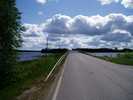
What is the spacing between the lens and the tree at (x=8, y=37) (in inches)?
788

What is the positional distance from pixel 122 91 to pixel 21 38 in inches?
448

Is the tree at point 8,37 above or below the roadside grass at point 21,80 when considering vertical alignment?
above

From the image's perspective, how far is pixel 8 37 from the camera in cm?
2077

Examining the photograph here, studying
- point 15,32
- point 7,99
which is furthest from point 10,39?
point 7,99

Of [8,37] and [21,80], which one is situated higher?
[8,37]

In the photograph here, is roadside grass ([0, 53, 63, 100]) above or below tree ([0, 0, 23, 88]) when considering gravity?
below

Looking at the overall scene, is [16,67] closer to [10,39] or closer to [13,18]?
[10,39]

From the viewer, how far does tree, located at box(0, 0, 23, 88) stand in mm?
20016

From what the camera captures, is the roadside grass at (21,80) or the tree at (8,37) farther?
the tree at (8,37)

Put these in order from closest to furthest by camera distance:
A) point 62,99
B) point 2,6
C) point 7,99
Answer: point 62,99 < point 7,99 < point 2,6

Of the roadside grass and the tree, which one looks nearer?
the roadside grass

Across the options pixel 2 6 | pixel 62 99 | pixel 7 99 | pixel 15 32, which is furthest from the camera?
pixel 15 32

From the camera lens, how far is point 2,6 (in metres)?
19.8

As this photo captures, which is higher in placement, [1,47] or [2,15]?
[2,15]
